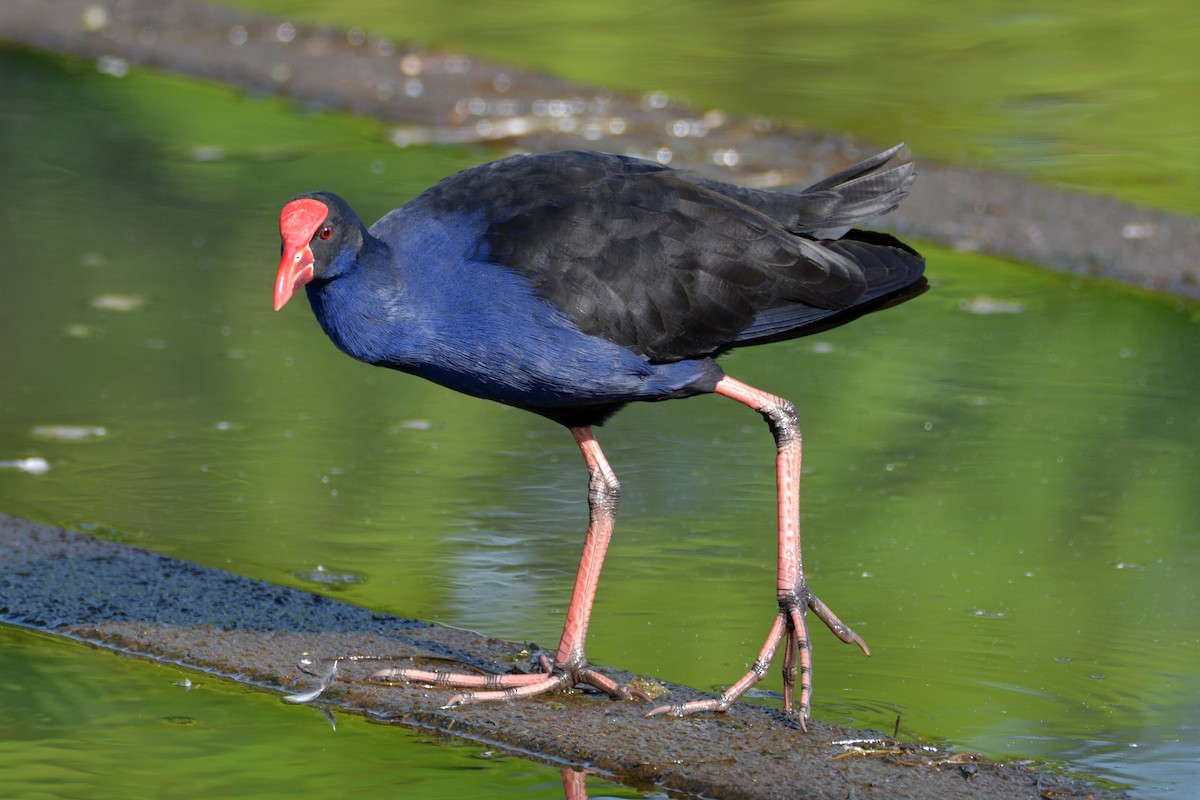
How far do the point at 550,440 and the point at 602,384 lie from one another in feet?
5.64

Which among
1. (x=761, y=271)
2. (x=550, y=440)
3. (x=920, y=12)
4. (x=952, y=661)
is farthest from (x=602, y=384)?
(x=920, y=12)

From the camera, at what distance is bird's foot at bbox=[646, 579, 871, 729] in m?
3.75

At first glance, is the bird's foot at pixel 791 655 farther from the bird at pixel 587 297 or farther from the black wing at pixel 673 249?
the black wing at pixel 673 249

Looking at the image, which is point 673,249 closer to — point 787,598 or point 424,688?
point 787,598

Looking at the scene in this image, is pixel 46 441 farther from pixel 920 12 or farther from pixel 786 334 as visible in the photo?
pixel 920 12

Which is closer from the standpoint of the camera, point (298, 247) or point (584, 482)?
point (298, 247)

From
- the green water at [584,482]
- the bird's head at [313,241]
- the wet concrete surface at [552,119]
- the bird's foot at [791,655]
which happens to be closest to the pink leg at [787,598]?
the bird's foot at [791,655]

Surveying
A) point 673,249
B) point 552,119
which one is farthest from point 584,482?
point 552,119

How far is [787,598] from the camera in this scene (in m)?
3.88

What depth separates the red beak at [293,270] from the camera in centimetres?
367

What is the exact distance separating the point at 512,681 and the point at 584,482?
1321 millimetres

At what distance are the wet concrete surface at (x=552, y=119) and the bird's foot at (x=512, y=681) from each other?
3701mm

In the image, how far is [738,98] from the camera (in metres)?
9.21

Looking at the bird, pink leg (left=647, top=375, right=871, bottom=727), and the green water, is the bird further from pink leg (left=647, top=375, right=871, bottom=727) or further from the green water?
the green water
